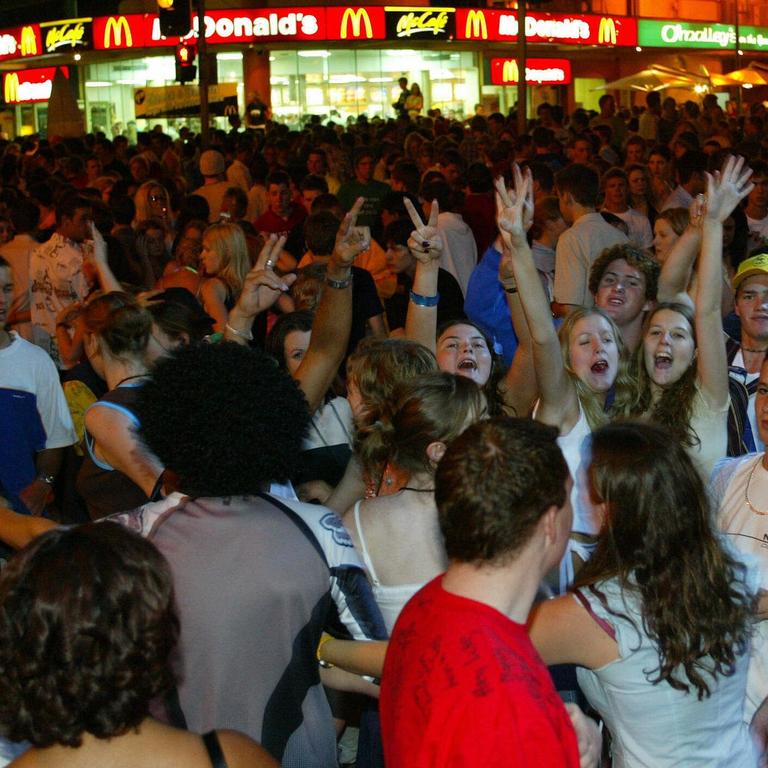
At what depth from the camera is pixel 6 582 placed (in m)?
2.02

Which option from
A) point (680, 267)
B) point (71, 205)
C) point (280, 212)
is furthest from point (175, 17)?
point (680, 267)

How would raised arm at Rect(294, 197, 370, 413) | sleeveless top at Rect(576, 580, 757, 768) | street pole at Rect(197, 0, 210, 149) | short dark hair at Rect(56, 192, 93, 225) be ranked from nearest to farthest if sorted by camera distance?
sleeveless top at Rect(576, 580, 757, 768), raised arm at Rect(294, 197, 370, 413), short dark hair at Rect(56, 192, 93, 225), street pole at Rect(197, 0, 210, 149)

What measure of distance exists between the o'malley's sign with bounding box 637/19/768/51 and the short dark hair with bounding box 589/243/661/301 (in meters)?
30.2

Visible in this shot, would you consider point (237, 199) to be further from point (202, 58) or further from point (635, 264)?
point (635, 264)

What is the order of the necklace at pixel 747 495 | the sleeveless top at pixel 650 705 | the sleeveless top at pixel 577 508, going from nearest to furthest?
the sleeveless top at pixel 650 705 → the necklace at pixel 747 495 → the sleeveless top at pixel 577 508

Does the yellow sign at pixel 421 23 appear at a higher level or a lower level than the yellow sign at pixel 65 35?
lower

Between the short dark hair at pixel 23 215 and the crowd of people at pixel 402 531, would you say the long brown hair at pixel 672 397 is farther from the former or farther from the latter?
the short dark hair at pixel 23 215

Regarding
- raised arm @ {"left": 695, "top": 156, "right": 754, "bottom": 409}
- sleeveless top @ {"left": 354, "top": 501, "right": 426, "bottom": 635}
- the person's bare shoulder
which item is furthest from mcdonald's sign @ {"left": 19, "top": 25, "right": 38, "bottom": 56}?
the person's bare shoulder

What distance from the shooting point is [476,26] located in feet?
92.7

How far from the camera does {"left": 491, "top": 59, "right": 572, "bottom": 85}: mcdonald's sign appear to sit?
97.5 ft

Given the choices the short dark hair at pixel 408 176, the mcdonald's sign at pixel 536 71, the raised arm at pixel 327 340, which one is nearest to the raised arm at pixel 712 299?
the raised arm at pixel 327 340

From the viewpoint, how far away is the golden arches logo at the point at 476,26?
2808 cm

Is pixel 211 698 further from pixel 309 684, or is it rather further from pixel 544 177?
pixel 544 177

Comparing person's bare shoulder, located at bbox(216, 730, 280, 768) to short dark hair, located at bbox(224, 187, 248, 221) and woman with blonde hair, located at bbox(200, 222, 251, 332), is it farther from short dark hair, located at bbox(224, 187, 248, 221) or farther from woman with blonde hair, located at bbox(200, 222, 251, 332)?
short dark hair, located at bbox(224, 187, 248, 221)
